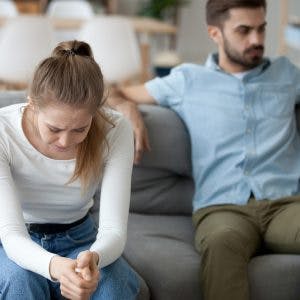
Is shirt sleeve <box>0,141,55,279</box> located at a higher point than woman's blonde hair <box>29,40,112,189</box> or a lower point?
lower

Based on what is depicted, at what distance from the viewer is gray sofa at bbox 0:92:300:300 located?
6.31 feet

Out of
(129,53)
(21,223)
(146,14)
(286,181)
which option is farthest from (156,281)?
(146,14)

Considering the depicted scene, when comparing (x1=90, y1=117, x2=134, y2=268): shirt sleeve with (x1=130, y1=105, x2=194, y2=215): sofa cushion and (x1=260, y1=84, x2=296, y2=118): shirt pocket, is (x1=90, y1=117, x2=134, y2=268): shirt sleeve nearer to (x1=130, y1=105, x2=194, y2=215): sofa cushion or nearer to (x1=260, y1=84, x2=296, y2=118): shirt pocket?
(x1=130, y1=105, x2=194, y2=215): sofa cushion

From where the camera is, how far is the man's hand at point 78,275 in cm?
151

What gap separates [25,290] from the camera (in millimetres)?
1621

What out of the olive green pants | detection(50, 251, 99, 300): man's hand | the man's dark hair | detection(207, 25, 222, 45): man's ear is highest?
the man's dark hair

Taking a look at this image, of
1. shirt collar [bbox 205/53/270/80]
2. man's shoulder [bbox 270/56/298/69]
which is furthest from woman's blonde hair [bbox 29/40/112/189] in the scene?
man's shoulder [bbox 270/56/298/69]

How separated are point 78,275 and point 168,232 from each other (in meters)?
0.72

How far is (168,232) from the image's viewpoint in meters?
2.21

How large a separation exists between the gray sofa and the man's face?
0.30 m

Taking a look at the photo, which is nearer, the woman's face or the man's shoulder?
the woman's face

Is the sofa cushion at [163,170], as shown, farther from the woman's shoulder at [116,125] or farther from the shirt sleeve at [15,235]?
the shirt sleeve at [15,235]

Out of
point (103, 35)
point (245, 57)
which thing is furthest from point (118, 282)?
point (103, 35)

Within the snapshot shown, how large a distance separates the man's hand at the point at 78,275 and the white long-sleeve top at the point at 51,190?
0.25 ft
